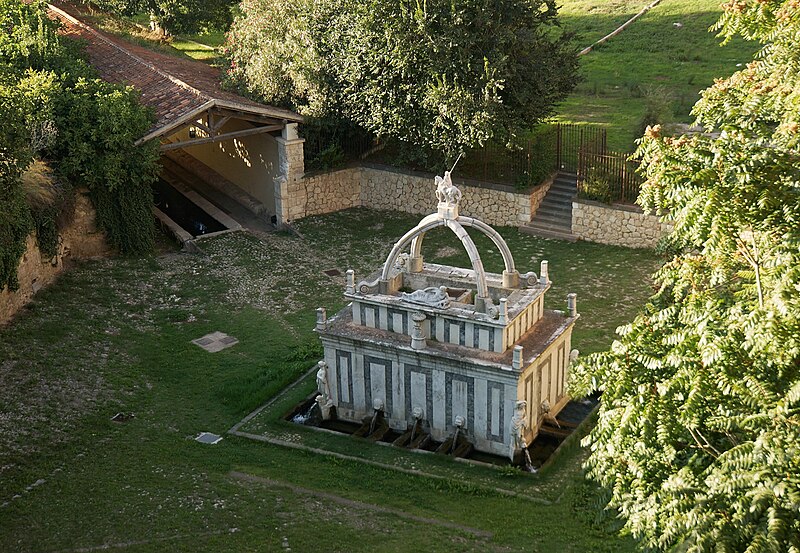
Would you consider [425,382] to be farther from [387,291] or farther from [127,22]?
[127,22]

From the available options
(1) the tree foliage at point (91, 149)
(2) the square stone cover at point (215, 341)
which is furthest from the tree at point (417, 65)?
(2) the square stone cover at point (215, 341)

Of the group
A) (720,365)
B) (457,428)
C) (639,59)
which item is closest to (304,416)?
(457,428)

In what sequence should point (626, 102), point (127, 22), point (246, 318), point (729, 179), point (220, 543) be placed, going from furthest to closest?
point (127, 22), point (626, 102), point (246, 318), point (220, 543), point (729, 179)

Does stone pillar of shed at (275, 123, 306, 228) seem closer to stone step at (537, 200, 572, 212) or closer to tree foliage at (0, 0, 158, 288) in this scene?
tree foliage at (0, 0, 158, 288)

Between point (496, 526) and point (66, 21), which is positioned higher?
point (66, 21)

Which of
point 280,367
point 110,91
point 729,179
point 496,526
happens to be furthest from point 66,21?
point 729,179

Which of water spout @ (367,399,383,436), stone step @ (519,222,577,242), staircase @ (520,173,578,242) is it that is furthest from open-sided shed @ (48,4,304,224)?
water spout @ (367,399,383,436)
